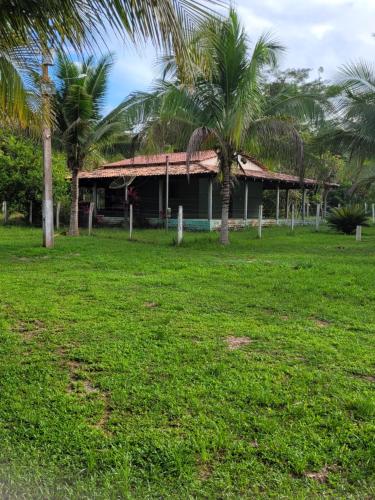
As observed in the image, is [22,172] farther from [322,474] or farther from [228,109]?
[322,474]

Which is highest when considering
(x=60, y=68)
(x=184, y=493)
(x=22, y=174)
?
(x=60, y=68)

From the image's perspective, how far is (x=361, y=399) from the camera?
362 centimetres

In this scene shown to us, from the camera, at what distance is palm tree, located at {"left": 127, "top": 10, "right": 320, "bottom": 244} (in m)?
12.6

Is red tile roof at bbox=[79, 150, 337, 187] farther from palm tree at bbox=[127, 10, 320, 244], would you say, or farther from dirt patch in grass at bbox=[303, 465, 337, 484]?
dirt patch in grass at bbox=[303, 465, 337, 484]

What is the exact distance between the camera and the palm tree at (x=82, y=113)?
16.6 meters

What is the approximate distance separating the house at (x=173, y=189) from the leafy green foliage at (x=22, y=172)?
2.84 metres

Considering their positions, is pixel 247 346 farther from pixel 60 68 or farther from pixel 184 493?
pixel 60 68

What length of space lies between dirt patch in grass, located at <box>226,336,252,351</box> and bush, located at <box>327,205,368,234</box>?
16.1m

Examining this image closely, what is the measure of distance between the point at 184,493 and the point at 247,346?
2275mm

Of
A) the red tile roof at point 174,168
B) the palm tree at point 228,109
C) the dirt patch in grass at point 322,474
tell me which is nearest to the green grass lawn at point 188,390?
the dirt patch in grass at point 322,474

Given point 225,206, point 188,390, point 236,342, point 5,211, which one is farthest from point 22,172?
point 188,390

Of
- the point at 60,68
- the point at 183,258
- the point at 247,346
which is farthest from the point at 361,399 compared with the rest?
the point at 60,68

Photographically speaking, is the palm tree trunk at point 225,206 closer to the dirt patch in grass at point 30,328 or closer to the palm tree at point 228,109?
the palm tree at point 228,109

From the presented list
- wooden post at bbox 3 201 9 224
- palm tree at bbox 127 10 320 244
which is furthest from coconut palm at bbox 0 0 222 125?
wooden post at bbox 3 201 9 224
